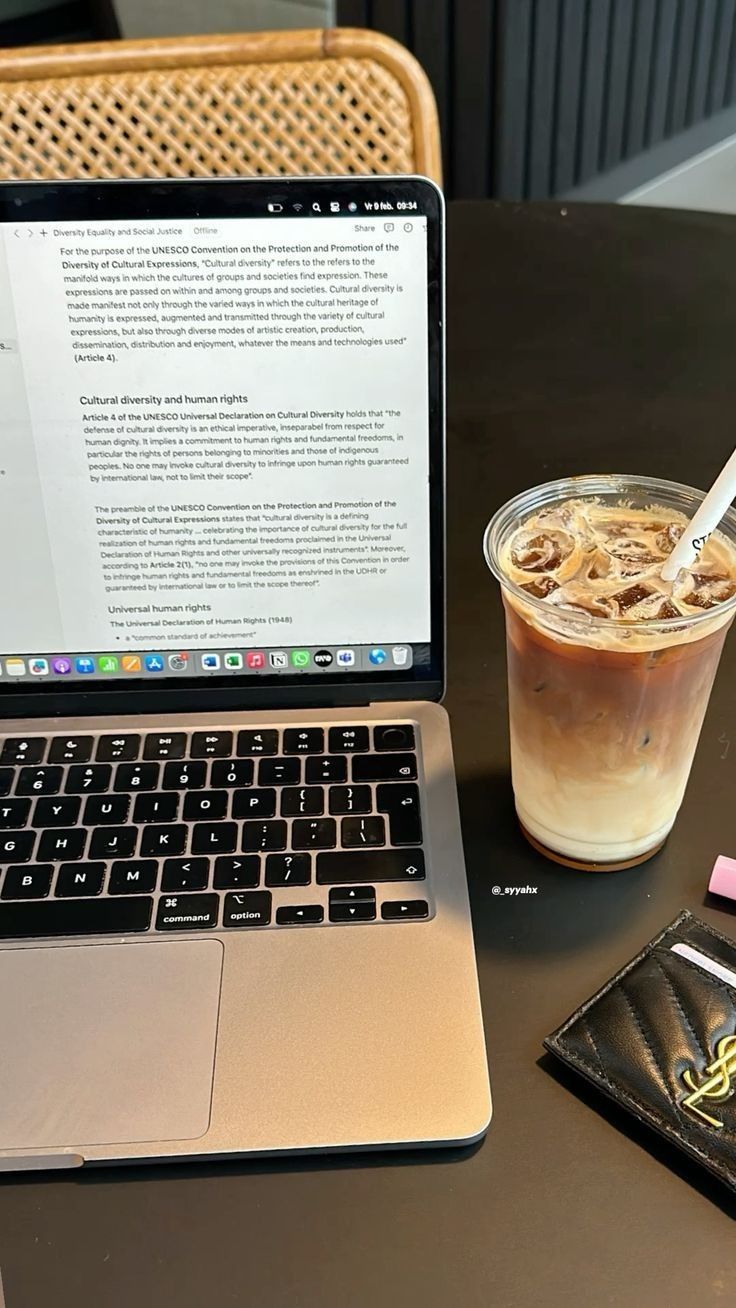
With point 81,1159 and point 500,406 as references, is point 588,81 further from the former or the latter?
point 81,1159

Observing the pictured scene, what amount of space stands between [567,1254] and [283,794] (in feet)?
0.80

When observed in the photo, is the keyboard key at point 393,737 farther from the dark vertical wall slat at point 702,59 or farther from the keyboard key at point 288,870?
the dark vertical wall slat at point 702,59

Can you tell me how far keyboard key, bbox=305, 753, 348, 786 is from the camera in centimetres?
56

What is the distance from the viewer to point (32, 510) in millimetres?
557

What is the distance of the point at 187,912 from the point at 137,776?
0.09m

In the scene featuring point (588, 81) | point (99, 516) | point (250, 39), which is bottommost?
point (588, 81)

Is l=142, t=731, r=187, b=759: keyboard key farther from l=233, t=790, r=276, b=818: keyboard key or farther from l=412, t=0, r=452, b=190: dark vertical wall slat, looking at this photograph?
l=412, t=0, r=452, b=190: dark vertical wall slat

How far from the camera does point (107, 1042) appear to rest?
45 centimetres

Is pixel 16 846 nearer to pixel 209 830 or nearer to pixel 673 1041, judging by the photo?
pixel 209 830

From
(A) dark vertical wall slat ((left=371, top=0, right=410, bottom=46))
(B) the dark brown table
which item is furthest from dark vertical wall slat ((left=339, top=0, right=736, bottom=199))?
(B) the dark brown table

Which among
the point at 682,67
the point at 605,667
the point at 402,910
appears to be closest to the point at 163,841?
the point at 402,910

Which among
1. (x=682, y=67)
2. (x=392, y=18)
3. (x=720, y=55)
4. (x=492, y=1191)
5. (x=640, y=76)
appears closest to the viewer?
(x=492, y=1191)

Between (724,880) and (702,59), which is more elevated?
(724,880)

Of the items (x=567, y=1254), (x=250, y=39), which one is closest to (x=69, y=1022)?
(x=567, y=1254)
